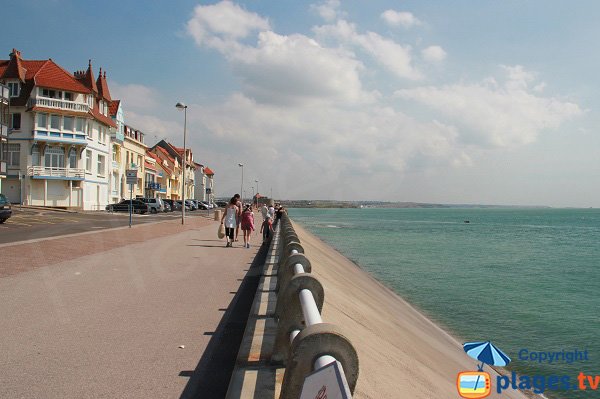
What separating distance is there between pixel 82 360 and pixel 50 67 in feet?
157

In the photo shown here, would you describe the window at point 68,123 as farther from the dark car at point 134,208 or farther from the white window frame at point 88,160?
the dark car at point 134,208

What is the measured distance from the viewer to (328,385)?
205cm

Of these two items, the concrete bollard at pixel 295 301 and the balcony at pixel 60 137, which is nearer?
the concrete bollard at pixel 295 301

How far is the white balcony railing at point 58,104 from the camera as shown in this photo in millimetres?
42781

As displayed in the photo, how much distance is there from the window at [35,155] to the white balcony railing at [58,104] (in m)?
3.54

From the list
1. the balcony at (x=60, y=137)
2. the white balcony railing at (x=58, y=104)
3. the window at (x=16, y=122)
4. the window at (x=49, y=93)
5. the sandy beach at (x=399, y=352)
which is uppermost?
the window at (x=49, y=93)

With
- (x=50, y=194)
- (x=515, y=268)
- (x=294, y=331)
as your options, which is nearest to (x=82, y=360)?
(x=294, y=331)

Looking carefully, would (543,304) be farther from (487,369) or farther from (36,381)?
(36,381)

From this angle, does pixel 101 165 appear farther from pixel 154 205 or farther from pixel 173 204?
pixel 173 204

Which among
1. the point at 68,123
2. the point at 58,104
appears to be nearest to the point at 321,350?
the point at 58,104

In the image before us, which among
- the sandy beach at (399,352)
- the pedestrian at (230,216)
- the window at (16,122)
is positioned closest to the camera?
the sandy beach at (399,352)

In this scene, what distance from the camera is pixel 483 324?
1580 cm

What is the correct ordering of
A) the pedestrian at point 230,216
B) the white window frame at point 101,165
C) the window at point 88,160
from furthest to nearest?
the white window frame at point 101,165, the window at point 88,160, the pedestrian at point 230,216

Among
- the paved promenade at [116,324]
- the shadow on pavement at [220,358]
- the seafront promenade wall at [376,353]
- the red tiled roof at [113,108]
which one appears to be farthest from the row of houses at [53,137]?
the shadow on pavement at [220,358]
